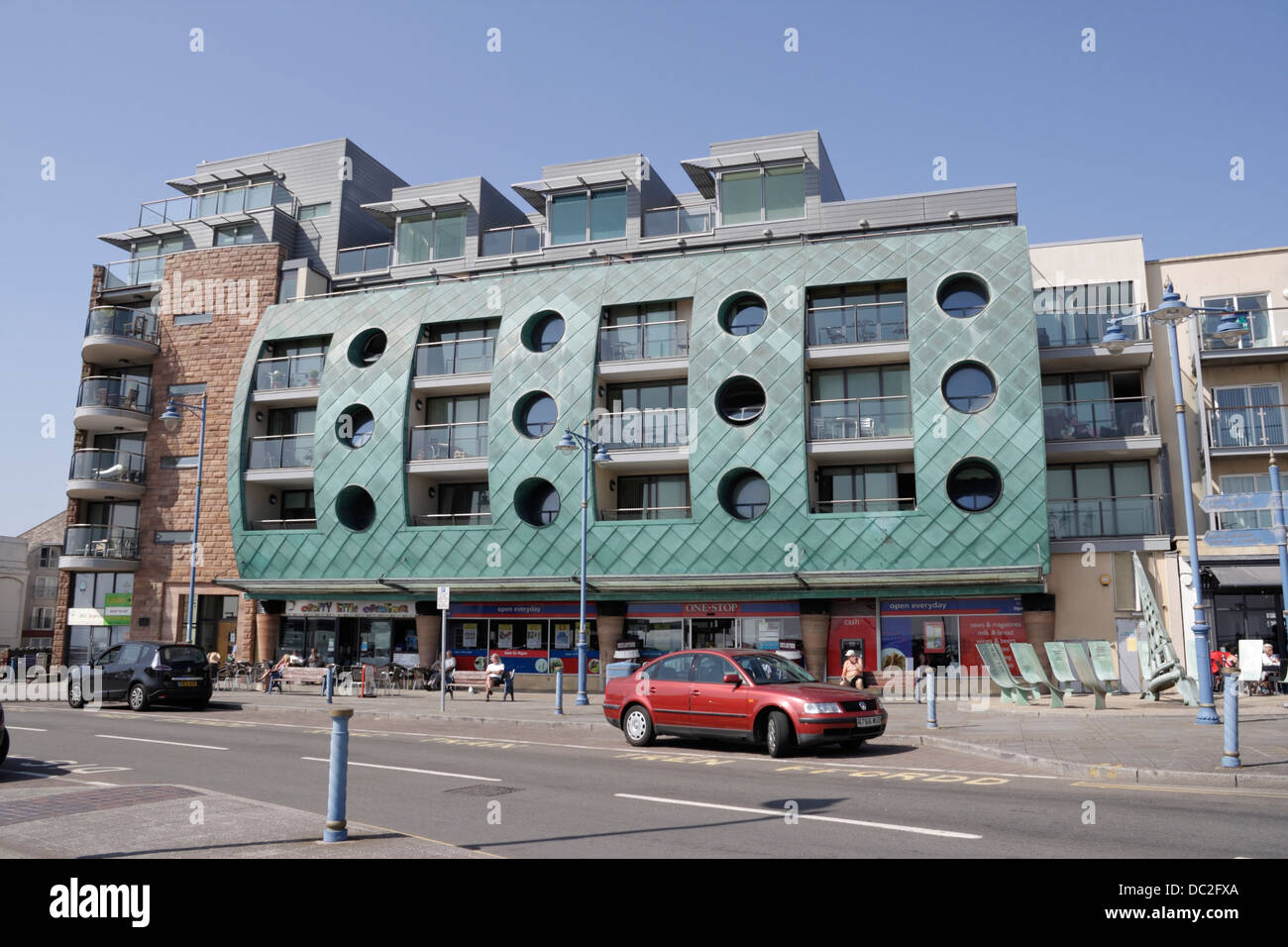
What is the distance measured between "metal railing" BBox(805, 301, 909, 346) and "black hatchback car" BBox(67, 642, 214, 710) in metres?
20.4

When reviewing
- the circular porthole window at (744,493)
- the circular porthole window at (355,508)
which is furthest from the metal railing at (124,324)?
the circular porthole window at (744,493)

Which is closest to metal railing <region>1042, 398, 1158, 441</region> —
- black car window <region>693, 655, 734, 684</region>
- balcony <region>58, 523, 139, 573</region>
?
black car window <region>693, 655, 734, 684</region>

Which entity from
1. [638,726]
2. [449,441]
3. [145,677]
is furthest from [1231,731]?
[449,441]

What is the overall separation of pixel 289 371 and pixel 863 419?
72.2 feet

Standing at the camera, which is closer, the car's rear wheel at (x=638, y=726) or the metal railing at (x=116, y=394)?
the car's rear wheel at (x=638, y=726)

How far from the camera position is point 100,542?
130 ft

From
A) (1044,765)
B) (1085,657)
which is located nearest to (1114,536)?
(1085,657)

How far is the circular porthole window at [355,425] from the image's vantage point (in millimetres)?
35609

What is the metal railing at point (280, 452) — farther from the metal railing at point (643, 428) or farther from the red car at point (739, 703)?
the red car at point (739, 703)

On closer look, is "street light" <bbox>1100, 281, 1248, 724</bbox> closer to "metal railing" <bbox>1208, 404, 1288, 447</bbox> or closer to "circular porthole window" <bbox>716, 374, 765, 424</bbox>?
"metal railing" <bbox>1208, 404, 1288, 447</bbox>

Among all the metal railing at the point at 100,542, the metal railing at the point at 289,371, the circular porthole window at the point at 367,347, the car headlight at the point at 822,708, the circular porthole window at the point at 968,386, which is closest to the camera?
the car headlight at the point at 822,708

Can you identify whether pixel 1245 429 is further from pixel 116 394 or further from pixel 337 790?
pixel 116 394

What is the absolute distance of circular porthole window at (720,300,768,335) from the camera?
32.0 m
